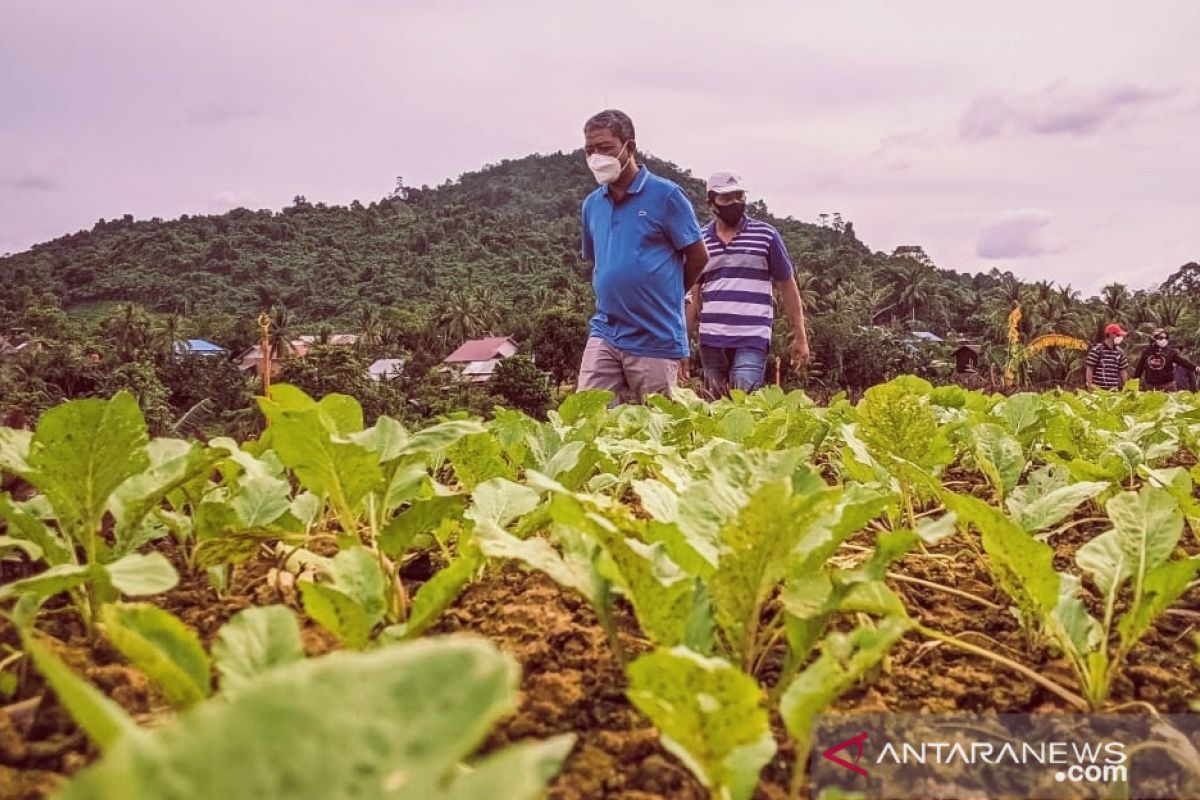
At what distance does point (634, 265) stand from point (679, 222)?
1.16 ft

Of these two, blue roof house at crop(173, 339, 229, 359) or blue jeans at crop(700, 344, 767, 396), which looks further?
blue roof house at crop(173, 339, 229, 359)

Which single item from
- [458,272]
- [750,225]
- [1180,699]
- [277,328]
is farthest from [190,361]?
[1180,699]

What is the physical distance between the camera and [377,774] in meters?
0.43

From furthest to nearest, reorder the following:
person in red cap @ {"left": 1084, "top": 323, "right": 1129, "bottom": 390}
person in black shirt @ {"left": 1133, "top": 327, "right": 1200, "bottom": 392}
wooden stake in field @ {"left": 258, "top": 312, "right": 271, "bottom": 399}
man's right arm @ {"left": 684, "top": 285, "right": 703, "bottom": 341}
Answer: person in red cap @ {"left": 1084, "top": 323, "right": 1129, "bottom": 390} < person in black shirt @ {"left": 1133, "top": 327, "right": 1200, "bottom": 392} < man's right arm @ {"left": 684, "top": 285, "right": 703, "bottom": 341} < wooden stake in field @ {"left": 258, "top": 312, "right": 271, "bottom": 399}

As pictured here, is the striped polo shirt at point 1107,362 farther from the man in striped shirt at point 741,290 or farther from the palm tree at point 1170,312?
the palm tree at point 1170,312

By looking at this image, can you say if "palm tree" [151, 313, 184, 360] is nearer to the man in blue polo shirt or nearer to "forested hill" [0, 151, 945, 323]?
"forested hill" [0, 151, 945, 323]

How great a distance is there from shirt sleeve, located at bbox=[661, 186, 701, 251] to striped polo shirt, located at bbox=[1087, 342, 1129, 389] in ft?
34.9

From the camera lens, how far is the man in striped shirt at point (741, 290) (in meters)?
5.73

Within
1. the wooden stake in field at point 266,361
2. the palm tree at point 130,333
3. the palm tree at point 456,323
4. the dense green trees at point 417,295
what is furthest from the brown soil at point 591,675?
the palm tree at point 456,323

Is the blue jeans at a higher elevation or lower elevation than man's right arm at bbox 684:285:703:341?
lower

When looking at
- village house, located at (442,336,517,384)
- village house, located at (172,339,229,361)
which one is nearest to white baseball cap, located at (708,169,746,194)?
village house, located at (172,339,229,361)

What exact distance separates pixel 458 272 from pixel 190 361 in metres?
50.1

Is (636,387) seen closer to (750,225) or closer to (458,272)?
(750,225)

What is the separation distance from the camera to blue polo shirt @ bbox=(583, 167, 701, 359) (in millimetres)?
4867
